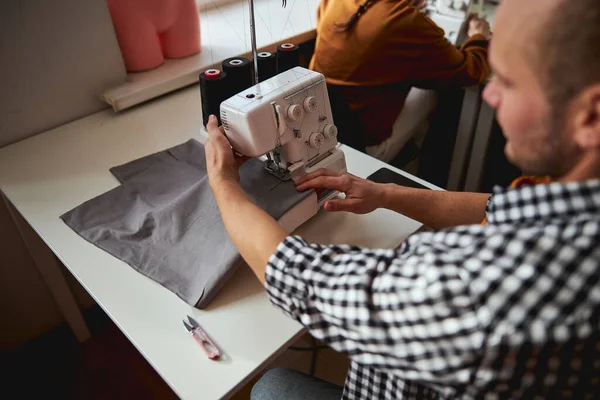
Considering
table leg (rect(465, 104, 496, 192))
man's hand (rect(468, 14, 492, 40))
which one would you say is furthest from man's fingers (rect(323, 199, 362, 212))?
man's hand (rect(468, 14, 492, 40))

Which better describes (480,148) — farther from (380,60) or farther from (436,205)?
(436,205)

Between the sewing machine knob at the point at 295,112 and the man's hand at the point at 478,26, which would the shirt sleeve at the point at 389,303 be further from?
the man's hand at the point at 478,26

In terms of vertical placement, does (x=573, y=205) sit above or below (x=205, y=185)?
above

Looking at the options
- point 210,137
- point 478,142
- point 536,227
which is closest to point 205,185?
point 210,137

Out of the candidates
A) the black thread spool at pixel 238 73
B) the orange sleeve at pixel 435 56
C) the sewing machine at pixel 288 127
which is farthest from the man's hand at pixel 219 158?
the orange sleeve at pixel 435 56

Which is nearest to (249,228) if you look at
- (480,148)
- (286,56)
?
(286,56)

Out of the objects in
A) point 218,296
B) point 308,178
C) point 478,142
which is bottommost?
point 478,142

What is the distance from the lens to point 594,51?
0.47m

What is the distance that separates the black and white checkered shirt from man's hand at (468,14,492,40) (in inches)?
58.4

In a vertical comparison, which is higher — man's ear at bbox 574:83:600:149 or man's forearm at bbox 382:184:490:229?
man's ear at bbox 574:83:600:149

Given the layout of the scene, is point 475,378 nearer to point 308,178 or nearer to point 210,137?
point 308,178

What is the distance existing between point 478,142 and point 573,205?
A: 58.6 inches

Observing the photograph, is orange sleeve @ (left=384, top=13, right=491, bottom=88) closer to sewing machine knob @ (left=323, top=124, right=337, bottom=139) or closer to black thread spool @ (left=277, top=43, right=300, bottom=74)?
black thread spool @ (left=277, top=43, right=300, bottom=74)

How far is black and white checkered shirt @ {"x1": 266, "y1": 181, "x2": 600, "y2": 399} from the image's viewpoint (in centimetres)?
51
